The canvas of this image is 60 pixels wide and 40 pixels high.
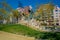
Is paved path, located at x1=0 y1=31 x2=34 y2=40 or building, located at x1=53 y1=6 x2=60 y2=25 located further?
building, located at x1=53 y1=6 x2=60 y2=25

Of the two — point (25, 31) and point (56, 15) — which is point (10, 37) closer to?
point (25, 31)

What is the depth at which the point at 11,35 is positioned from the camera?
181 inches

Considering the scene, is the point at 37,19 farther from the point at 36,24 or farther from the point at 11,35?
the point at 11,35

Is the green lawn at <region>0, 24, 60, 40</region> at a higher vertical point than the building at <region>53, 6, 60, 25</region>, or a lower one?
lower

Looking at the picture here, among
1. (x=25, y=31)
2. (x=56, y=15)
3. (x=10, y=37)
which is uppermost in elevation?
(x=56, y=15)

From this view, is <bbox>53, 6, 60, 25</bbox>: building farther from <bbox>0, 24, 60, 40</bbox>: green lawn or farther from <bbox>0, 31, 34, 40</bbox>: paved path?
<bbox>0, 31, 34, 40</bbox>: paved path

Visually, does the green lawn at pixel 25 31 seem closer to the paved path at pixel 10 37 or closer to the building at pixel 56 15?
the paved path at pixel 10 37

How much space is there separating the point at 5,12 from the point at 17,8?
0.27 m

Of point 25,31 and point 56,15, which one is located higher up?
point 56,15

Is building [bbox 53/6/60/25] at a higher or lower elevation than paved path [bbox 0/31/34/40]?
higher

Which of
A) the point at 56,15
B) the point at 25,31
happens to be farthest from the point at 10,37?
the point at 56,15

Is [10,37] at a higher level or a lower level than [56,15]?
lower

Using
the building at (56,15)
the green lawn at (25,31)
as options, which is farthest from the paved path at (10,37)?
the building at (56,15)

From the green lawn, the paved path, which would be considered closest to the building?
the green lawn
